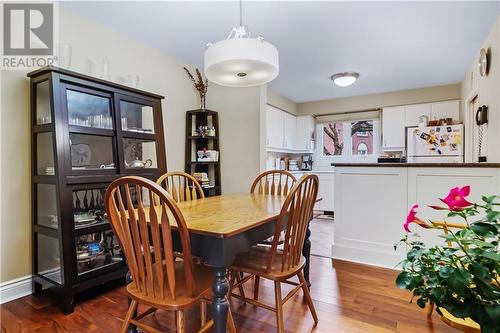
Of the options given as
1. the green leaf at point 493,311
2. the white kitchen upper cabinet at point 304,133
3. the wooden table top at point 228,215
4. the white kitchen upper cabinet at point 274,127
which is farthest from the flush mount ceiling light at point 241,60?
the white kitchen upper cabinet at point 304,133

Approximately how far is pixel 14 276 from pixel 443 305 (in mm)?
2638

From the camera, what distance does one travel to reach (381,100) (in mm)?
5098

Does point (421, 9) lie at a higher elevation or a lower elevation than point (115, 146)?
higher

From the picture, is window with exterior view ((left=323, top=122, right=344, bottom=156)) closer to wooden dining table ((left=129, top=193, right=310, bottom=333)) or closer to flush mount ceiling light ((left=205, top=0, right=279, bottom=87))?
flush mount ceiling light ((left=205, top=0, right=279, bottom=87))

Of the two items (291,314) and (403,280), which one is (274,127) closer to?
(291,314)

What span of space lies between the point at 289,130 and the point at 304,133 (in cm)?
45

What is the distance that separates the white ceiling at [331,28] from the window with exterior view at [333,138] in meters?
2.04

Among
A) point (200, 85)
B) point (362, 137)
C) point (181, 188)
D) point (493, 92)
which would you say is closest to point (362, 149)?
point (362, 137)

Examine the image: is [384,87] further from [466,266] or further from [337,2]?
[466,266]

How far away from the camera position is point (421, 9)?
2344mm

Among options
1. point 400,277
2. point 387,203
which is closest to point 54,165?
point 400,277

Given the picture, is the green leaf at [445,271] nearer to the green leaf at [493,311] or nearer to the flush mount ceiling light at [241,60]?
the green leaf at [493,311]

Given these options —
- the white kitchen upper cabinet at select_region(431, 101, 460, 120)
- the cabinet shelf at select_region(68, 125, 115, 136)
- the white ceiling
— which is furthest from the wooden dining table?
the white kitchen upper cabinet at select_region(431, 101, 460, 120)

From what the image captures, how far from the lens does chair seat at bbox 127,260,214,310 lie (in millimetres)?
1159
